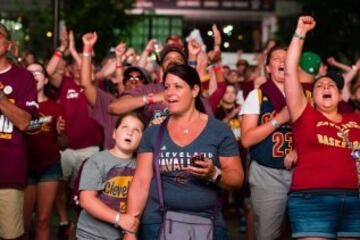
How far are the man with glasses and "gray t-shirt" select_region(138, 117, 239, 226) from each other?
1.89 m

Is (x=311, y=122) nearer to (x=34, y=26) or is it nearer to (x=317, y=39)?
(x=317, y=39)

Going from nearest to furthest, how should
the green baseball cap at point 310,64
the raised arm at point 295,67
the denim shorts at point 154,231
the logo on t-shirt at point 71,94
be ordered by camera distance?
the denim shorts at point 154,231 < the raised arm at point 295,67 < the green baseball cap at point 310,64 < the logo on t-shirt at point 71,94

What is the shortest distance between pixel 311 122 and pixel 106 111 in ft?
8.13

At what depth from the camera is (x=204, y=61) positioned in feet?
32.7

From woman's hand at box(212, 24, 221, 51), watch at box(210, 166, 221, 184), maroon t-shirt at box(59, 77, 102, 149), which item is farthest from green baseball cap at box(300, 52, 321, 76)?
maroon t-shirt at box(59, 77, 102, 149)

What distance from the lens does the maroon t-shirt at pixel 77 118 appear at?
11.8 m

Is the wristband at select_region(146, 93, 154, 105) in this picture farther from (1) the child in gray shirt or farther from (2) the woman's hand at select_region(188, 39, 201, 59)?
(2) the woman's hand at select_region(188, 39, 201, 59)

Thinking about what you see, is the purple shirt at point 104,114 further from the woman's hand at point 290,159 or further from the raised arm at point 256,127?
the woman's hand at point 290,159

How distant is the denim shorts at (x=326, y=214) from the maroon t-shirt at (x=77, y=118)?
5070mm

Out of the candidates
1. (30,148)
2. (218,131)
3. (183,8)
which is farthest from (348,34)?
(218,131)

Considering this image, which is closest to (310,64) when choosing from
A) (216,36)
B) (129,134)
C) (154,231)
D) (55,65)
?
(216,36)

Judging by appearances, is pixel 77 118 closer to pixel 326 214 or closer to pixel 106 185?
pixel 106 185

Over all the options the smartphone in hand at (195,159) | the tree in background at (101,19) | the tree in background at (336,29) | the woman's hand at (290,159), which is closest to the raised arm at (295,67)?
the woman's hand at (290,159)

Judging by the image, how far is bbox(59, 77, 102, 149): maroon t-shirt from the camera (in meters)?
11.8
